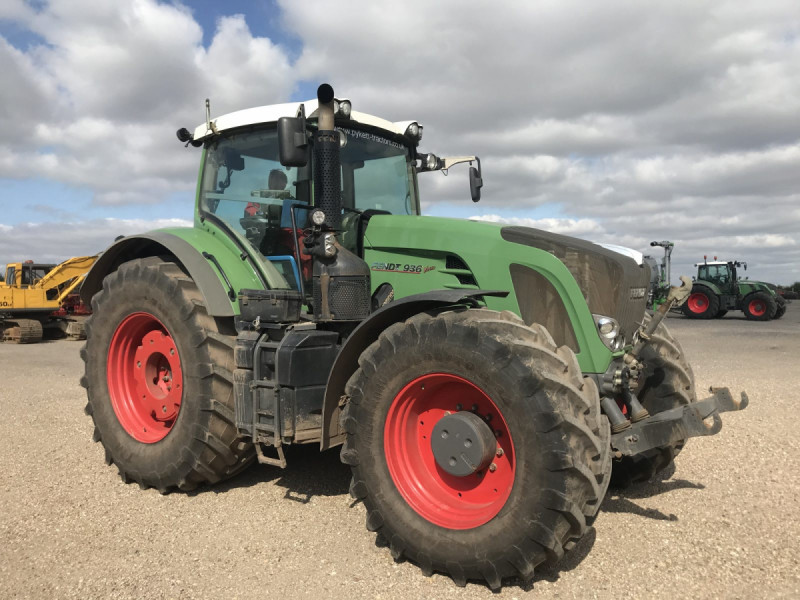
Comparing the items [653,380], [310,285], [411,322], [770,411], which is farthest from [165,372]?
[770,411]

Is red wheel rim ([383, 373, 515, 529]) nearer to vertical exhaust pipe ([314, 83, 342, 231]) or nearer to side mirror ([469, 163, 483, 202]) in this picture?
vertical exhaust pipe ([314, 83, 342, 231])

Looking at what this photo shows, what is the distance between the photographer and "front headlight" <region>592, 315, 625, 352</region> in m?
3.72

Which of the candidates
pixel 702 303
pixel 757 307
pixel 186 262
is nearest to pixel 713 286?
pixel 702 303

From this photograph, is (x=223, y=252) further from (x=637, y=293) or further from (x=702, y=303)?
(x=702, y=303)

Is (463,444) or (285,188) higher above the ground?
(285,188)

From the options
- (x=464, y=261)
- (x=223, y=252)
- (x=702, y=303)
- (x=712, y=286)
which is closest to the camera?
(x=464, y=261)

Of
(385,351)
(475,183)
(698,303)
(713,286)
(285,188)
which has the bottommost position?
(698,303)

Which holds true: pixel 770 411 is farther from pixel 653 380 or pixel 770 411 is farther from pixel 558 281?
pixel 558 281

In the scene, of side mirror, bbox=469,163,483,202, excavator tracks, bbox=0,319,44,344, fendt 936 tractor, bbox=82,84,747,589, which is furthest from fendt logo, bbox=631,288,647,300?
excavator tracks, bbox=0,319,44,344

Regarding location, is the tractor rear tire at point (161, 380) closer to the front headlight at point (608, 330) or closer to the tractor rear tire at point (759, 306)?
the front headlight at point (608, 330)

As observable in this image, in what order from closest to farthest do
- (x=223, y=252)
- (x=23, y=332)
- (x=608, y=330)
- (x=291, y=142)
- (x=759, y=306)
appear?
(x=608, y=330) < (x=291, y=142) < (x=223, y=252) < (x=23, y=332) < (x=759, y=306)

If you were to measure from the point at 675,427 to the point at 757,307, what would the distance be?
24771mm

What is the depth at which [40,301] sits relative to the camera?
18047mm

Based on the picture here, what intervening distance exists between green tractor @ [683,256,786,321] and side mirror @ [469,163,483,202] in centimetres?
2174
